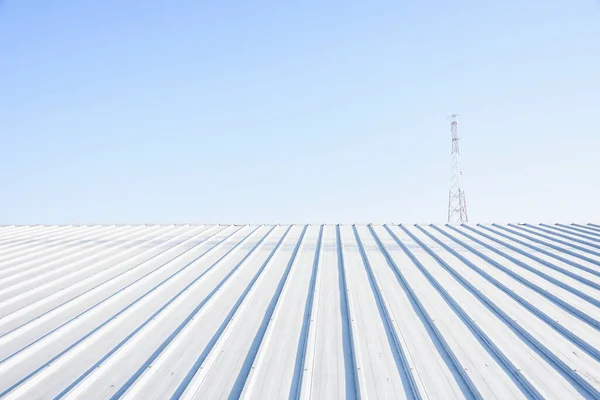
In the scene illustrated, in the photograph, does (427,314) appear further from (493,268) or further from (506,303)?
(493,268)

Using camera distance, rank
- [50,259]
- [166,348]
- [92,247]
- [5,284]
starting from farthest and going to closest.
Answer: [92,247]
[50,259]
[5,284]
[166,348]

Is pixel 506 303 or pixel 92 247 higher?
pixel 92 247

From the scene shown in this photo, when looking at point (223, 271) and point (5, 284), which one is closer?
point (5, 284)

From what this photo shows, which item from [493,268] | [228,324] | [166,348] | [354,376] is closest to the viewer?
[354,376]

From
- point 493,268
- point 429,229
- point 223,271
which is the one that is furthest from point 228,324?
point 429,229

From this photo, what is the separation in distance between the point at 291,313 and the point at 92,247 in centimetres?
696

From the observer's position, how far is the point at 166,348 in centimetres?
448

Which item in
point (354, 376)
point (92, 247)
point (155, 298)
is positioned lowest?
point (354, 376)

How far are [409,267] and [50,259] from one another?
8.46 m

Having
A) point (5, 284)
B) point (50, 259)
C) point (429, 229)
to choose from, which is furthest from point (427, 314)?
point (50, 259)

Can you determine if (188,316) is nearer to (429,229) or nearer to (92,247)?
(92,247)

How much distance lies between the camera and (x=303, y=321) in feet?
17.0

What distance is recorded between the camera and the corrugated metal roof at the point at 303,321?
3836mm

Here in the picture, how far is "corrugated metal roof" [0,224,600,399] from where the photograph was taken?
384 cm
